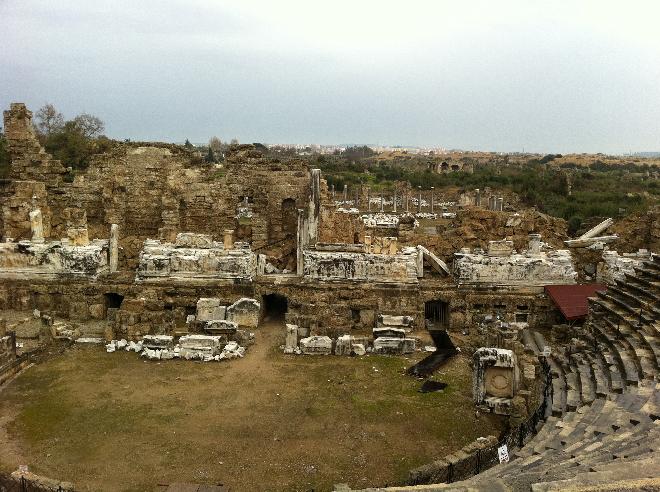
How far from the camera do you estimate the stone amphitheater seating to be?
614 centimetres

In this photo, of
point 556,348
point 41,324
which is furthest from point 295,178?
point 556,348

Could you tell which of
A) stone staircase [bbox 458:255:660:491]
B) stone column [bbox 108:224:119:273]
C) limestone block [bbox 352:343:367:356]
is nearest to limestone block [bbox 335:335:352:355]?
limestone block [bbox 352:343:367:356]

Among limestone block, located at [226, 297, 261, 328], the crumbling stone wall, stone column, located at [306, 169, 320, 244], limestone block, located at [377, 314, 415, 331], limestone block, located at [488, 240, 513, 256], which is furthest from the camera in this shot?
the crumbling stone wall

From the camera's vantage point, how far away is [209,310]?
16.7 meters

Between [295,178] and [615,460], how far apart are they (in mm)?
18352

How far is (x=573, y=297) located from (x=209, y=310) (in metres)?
10.3

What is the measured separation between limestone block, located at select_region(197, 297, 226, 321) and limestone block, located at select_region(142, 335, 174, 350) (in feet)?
5.37

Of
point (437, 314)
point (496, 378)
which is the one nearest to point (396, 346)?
point (437, 314)

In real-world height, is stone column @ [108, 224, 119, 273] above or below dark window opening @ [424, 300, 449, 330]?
above

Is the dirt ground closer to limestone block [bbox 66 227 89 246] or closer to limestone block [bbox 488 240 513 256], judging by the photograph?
limestone block [bbox 488 240 513 256]

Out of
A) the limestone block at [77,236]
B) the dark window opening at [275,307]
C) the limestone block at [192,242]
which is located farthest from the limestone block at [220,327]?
the limestone block at [77,236]

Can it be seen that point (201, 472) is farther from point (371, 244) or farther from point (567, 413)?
point (371, 244)

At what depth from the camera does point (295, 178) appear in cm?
2364

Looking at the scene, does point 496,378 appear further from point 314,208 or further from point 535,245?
point 314,208
